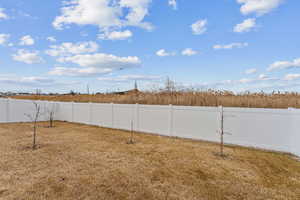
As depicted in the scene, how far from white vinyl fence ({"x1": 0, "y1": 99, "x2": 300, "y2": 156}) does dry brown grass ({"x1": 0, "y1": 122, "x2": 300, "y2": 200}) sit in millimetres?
441

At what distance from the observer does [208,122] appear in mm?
6348

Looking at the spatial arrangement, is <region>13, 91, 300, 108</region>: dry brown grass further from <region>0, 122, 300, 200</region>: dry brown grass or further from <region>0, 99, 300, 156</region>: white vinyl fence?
<region>0, 122, 300, 200</region>: dry brown grass

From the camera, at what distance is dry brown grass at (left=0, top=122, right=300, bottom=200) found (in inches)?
110

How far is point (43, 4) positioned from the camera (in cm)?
781

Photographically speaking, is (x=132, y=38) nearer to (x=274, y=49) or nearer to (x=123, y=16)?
(x=123, y=16)

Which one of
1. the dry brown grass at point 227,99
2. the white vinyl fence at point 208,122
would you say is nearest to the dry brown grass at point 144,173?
the white vinyl fence at point 208,122

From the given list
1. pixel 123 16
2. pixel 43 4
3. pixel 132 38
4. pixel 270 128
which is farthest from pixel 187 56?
pixel 43 4

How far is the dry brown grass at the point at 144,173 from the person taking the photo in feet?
9.18

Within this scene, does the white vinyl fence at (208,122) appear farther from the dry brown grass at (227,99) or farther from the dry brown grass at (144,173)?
the dry brown grass at (227,99)

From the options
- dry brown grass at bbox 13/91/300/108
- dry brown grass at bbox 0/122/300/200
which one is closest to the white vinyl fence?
dry brown grass at bbox 0/122/300/200

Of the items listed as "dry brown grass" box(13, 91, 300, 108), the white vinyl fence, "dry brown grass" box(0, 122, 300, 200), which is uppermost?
"dry brown grass" box(13, 91, 300, 108)

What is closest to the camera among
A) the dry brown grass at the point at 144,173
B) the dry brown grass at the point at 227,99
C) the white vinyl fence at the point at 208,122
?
the dry brown grass at the point at 144,173

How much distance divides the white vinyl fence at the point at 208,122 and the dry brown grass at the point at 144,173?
0.44 meters

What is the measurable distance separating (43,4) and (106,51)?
15.6 ft
